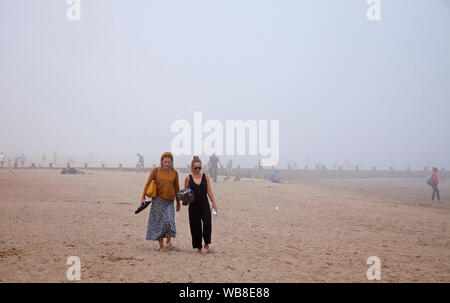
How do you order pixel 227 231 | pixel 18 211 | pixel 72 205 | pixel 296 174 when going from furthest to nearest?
pixel 296 174 < pixel 72 205 < pixel 18 211 < pixel 227 231

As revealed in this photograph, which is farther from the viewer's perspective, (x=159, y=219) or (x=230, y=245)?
(x=230, y=245)

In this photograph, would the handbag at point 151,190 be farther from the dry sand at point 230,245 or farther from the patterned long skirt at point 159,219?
the dry sand at point 230,245

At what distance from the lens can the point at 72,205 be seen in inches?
512

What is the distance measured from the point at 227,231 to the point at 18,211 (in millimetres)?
7045
